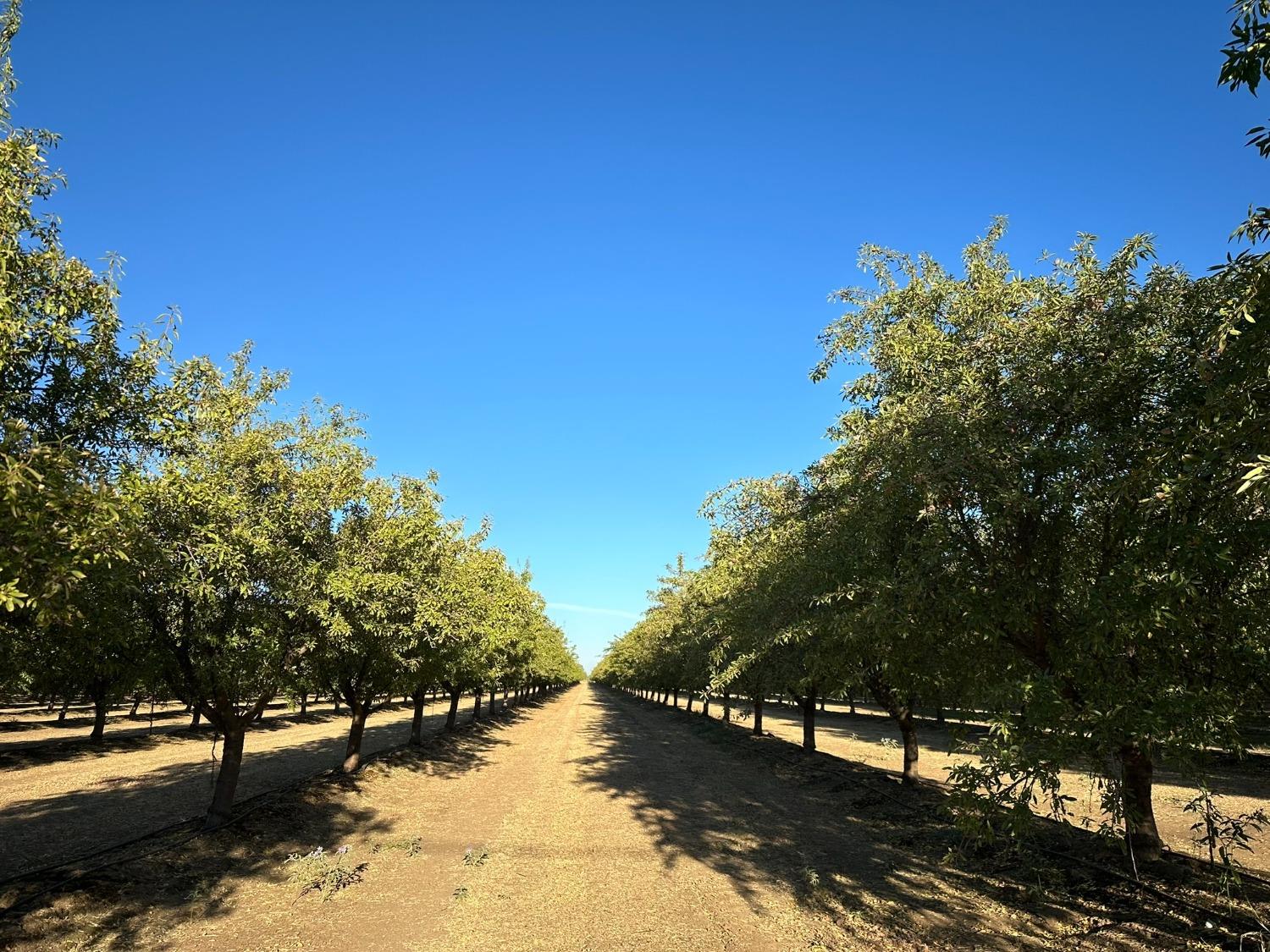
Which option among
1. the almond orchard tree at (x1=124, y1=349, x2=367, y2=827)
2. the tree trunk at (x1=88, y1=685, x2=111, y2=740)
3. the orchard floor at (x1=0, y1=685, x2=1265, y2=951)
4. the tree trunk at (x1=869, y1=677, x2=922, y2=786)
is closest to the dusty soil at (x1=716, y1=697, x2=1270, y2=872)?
the tree trunk at (x1=869, y1=677, x2=922, y2=786)

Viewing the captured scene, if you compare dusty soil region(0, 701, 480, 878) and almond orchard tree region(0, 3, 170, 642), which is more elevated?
almond orchard tree region(0, 3, 170, 642)

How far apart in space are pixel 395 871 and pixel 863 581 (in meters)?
11.5

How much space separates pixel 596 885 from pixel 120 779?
2334cm

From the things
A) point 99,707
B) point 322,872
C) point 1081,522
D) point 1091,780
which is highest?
point 1081,522

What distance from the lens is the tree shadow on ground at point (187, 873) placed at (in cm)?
989

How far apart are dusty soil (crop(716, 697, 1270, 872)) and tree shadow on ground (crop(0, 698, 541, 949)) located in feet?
42.2

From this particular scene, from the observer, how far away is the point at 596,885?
12.7 m

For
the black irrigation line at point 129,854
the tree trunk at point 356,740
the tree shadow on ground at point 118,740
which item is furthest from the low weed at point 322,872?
the tree shadow on ground at point 118,740

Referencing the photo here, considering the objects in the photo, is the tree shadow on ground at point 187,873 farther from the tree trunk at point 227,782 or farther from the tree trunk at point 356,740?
the tree trunk at point 356,740

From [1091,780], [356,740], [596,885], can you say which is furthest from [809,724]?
[1091,780]

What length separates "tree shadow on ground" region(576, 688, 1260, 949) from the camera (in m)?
10.4

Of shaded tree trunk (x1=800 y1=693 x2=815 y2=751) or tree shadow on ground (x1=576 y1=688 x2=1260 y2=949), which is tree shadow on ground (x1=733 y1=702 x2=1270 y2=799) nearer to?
tree shadow on ground (x1=576 y1=688 x2=1260 y2=949)

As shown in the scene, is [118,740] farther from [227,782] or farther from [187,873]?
[187,873]

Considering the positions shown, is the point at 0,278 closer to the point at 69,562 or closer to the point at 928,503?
the point at 69,562
